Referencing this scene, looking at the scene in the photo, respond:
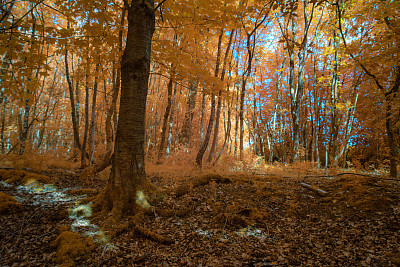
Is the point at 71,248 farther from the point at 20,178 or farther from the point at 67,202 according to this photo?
the point at 20,178

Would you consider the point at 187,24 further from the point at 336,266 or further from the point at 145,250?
the point at 336,266

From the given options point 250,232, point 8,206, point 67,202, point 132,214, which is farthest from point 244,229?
point 8,206

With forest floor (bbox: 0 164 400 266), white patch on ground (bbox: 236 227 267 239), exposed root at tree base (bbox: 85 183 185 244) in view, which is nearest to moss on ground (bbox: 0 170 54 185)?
forest floor (bbox: 0 164 400 266)

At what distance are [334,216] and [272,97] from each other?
16876 mm

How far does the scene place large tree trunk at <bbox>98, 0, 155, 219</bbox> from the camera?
128 inches

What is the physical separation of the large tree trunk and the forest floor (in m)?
0.55

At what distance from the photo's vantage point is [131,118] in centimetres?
325

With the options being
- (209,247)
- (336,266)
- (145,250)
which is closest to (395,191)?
(336,266)

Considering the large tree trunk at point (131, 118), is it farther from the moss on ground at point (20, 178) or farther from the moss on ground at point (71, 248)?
the moss on ground at point (20, 178)

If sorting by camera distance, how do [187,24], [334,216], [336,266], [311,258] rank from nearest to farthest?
[336,266]
[311,258]
[334,216]
[187,24]

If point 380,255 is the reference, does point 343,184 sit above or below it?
above

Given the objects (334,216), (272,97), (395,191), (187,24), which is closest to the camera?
(334,216)

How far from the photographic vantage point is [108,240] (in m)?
2.64

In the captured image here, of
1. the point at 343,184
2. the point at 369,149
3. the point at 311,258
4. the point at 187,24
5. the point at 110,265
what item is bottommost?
the point at 110,265
